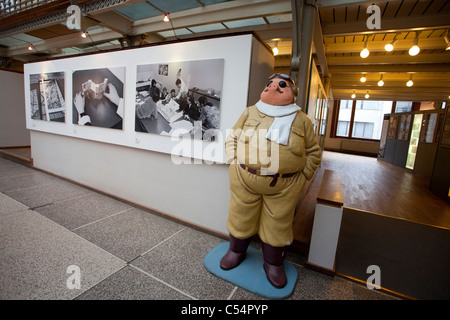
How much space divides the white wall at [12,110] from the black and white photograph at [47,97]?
2743 millimetres

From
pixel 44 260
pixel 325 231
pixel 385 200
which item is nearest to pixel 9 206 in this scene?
pixel 44 260

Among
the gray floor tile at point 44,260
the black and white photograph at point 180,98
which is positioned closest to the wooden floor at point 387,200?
the black and white photograph at point 180,98

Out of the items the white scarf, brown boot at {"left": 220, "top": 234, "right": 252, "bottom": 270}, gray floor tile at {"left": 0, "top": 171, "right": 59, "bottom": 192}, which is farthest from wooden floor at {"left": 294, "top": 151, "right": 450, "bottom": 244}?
gray floor tile at {"left": 0, "top": 171, "right": 59, "bottom": 192}

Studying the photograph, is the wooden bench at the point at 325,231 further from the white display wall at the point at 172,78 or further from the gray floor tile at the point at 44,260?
the gray floor tile at the point at 44,260

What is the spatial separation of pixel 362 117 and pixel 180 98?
1267cm

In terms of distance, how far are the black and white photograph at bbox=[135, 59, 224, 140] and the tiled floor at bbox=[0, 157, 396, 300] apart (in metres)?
1.10

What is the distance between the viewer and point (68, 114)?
144 inches

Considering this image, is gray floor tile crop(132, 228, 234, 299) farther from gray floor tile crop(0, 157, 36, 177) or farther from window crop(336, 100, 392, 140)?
window crop(336, 100, 392, 140)

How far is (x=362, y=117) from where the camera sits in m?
12.2

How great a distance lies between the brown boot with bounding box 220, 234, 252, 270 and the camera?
73.2 inches

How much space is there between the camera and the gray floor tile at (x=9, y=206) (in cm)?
264

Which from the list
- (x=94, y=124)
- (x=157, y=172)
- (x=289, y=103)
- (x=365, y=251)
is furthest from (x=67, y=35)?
(x=365, y=251)

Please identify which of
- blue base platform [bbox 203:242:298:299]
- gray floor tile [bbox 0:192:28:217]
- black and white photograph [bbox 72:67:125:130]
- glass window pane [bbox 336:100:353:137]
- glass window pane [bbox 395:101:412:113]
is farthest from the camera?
glass window pane [bbox 336:100:353:137]

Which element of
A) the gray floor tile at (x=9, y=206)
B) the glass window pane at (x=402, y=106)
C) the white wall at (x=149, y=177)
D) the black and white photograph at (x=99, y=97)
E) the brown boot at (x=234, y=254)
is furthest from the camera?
the glass window pane at (x=402, y=106)
